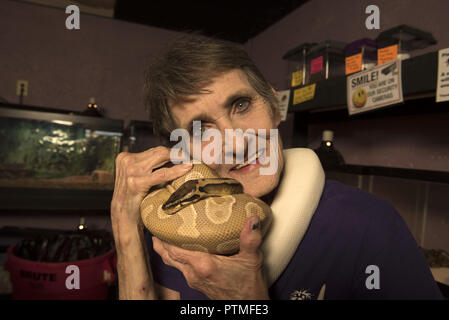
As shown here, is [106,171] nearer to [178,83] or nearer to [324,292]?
[178,83]

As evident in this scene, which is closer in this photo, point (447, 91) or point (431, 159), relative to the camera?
point (447, 91)

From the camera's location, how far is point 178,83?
29.6 inches

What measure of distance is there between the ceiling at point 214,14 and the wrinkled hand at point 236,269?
238 cm

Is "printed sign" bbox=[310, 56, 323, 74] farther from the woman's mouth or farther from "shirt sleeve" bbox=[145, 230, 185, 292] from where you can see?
"shirt sleeve" bbox=[145, 230, 185, 292]

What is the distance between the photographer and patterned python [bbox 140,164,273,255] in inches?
21.0

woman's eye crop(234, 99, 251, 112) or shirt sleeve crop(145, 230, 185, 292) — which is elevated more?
woman's eye crop(234, 99, 251, 112)

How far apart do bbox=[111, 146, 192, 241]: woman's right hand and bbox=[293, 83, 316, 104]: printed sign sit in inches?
40.6

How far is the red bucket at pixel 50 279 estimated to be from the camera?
1628mm

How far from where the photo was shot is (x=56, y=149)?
267 cm

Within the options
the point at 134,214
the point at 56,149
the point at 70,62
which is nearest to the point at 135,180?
the point at 134,214

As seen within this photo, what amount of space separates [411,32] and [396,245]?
1.18 m

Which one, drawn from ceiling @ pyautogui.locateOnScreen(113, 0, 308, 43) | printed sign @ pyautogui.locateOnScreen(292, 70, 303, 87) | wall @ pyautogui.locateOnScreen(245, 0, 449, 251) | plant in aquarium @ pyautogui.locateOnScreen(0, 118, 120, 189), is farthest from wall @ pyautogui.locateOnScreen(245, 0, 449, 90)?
plant in aquarium @ pyautogui.locateOnScreen(0, 118, 120, 189)

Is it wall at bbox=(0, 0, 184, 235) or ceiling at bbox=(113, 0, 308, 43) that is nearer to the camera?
ceiling at bbox=(113, 0, 308, 43)

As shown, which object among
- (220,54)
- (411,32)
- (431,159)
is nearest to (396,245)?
(220,54)
